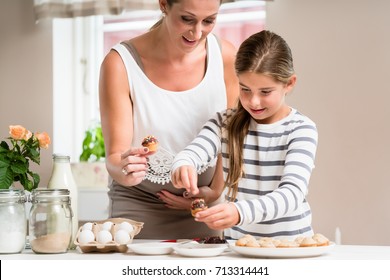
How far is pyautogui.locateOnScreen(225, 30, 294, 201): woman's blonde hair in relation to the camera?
1.88m

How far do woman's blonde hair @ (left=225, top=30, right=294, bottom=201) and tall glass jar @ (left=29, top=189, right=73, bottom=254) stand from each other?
596 millimetres

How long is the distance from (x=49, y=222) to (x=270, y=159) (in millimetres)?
714

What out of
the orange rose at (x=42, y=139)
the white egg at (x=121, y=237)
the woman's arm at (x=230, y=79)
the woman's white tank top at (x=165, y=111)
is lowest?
the white egg at (x=121, y=237)

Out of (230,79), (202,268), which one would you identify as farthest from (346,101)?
(202,268)

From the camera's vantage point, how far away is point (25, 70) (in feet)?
14.8

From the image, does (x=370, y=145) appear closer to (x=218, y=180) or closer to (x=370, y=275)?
(x=218, y=180)

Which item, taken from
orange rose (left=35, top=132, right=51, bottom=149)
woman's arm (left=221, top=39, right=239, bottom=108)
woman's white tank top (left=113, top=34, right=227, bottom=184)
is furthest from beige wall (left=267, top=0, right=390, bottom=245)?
orange rose (left=35, top=132, right=51, bottom=149)

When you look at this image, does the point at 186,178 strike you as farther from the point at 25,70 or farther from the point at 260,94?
the point at 25,70

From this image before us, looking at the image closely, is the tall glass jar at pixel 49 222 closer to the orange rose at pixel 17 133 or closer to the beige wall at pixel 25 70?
the orange rose at pixel 17 133

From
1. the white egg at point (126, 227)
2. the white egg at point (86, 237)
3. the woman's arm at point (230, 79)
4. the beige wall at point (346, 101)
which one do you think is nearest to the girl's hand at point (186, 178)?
the white egg at point (126, 227)

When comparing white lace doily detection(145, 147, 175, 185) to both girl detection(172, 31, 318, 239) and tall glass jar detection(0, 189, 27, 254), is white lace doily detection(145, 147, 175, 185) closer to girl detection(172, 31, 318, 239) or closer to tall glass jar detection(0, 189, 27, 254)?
girl detection(172, 31, 318, 239)

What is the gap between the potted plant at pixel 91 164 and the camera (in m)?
4.27

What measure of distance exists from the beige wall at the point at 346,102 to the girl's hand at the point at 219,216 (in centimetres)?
238

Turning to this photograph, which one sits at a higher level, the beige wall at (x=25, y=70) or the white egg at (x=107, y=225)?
the beige wall at (x=25, y=70)
